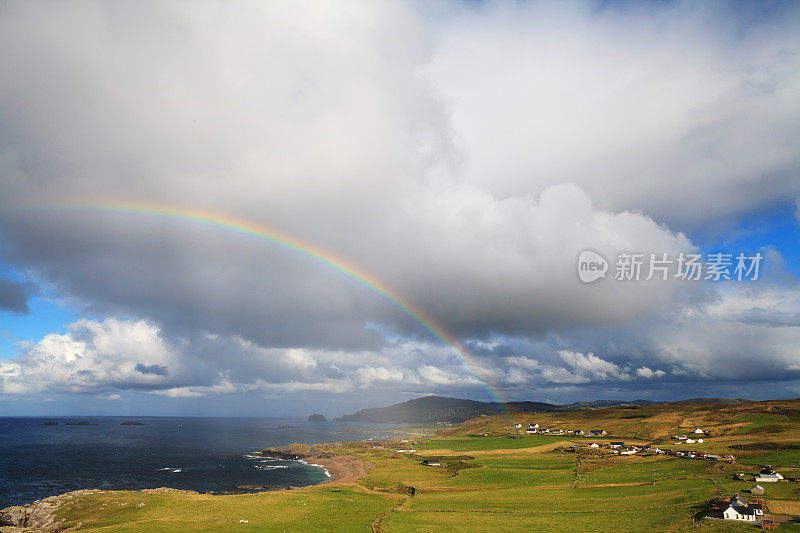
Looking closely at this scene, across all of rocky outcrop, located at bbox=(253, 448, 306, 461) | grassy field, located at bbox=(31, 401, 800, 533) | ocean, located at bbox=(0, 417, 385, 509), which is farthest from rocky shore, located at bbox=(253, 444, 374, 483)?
grassy field, located at bbox=(31, 401, 800, 533)

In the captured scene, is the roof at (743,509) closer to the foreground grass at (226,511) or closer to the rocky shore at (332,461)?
the foreground grass at (226,511)

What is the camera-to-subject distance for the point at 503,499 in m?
Answer: 70.3

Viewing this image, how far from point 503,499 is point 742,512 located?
33.8 meters

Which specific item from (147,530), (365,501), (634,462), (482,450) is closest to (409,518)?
(365,501)

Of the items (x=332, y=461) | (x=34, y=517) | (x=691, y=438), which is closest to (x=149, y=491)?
(x=34, y=517)

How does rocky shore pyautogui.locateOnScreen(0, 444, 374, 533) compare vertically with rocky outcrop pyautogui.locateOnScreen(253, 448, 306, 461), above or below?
above

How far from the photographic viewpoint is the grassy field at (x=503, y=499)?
54094mm

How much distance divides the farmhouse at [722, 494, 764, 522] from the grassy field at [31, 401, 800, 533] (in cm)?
186

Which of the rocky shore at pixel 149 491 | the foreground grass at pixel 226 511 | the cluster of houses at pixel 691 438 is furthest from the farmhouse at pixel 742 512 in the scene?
the cluster of houses at pixel 691 438

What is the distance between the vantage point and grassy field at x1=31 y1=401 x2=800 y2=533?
5409 cm

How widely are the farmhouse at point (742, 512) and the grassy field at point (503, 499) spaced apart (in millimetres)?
1857

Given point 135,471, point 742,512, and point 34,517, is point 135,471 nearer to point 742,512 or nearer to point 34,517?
point 34,517

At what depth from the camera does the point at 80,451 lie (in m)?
182

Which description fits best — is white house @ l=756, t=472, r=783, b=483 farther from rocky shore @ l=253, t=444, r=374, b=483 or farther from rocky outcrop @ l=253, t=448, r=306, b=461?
rocky outcrop @ l=253, t=448, r=306, b=461
